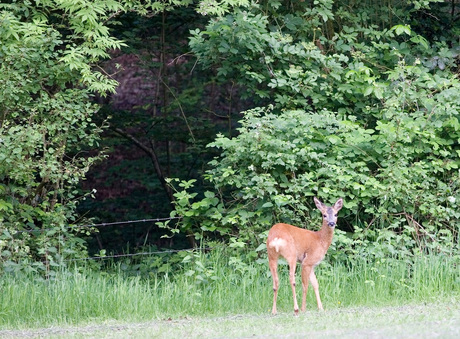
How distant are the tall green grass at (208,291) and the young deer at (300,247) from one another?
0.58 metres

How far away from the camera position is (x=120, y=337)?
7.66m

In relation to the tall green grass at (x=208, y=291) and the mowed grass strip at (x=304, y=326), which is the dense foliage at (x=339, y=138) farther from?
the mowed grass strip at (x=304, y=326)

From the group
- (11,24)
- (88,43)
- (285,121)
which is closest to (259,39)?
(285,121)

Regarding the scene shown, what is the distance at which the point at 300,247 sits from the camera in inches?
358

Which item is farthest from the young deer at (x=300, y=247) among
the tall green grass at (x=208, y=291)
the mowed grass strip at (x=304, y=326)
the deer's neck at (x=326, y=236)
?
the tall green grass at (x=208, y=291)

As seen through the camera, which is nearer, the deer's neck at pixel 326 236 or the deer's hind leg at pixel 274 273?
the deer's hind leg at pixel 274 273

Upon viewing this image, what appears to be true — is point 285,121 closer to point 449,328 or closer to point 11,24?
point 11,24

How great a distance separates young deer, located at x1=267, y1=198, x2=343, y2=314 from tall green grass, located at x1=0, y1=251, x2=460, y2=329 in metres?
0.58

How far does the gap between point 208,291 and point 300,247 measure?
1.66 metres

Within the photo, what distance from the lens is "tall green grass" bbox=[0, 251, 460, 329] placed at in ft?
30.7

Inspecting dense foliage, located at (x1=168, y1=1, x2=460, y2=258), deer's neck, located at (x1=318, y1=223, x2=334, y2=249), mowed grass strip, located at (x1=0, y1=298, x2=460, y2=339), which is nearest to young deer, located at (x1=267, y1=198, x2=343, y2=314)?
deer's neck, located at (x1=318, y1=223, x2=334, y2=249)

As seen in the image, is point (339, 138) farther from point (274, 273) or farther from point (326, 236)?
point (274, 273)

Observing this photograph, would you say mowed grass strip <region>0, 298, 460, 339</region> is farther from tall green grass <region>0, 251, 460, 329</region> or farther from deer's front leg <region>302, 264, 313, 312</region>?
tall green grass <region>0, 251, 460, 329</region>

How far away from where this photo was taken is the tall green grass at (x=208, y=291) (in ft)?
30.7
